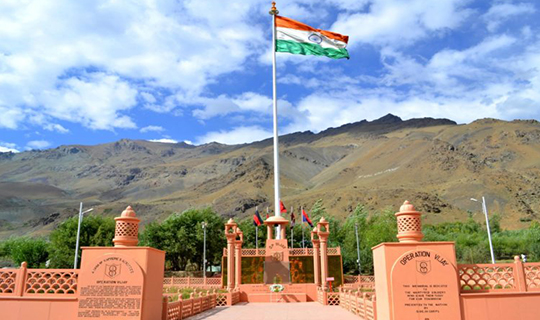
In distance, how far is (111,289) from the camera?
403 inches

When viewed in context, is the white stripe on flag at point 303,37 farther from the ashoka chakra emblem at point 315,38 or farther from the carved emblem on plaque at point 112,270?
the carved emblem on plaque at point 112,270

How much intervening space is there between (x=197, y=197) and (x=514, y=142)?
382 ft

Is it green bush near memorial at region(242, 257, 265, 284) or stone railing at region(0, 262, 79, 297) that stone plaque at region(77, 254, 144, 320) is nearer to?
stone railing at region(0, 262, 79, 297)

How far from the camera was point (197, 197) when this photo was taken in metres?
164

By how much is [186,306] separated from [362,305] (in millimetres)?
A: 6456

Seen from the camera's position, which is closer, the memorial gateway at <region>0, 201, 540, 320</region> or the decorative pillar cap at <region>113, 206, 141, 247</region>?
the memorial gateway at <region>0, 201, 540, 320</region>

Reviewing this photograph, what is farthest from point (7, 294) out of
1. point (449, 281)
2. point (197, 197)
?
point (197, 197)

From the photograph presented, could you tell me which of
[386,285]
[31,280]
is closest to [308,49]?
[386,285]

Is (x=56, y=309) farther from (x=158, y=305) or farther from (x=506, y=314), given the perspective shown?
(x=506, y=314)

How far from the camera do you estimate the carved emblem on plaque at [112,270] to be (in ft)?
33.9

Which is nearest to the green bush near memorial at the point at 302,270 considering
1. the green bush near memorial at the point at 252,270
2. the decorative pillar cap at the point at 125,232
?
the green bush near memorial at the point at 252,270

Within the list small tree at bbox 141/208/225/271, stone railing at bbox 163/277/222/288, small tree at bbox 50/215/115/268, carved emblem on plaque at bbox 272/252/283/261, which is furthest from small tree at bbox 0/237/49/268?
carved emblem on plaque at bbox 272/252/283/261

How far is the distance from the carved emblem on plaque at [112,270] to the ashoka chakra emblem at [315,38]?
58.7ft

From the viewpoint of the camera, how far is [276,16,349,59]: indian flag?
24109 millimetres
